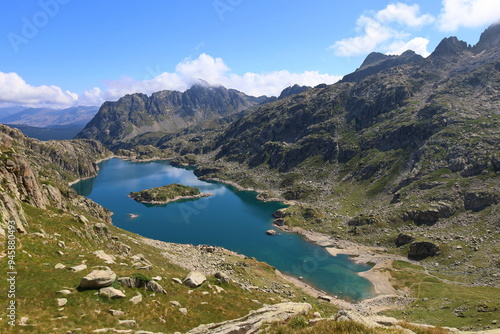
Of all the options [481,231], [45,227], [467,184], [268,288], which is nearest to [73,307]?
[45,227]

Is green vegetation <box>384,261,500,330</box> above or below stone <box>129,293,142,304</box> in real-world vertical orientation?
below

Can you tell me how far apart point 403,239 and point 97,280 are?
4854 inches

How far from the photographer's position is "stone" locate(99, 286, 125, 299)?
2472 centimetres

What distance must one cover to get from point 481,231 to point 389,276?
47.8 m

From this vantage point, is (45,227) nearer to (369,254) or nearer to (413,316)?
(413,316)

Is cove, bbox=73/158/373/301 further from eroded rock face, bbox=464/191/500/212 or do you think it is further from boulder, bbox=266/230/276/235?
eroded rock face, bbox=464/191/500/212

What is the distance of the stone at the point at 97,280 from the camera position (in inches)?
973

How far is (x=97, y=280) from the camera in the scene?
25.3 metres

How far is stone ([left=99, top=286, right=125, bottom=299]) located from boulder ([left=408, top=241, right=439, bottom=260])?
114405 mm

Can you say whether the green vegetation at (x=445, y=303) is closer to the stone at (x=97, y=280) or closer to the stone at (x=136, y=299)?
the stone at (x=136, y=299)

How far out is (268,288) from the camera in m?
66.7

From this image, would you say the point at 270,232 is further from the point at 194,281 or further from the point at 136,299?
the point at 136,299

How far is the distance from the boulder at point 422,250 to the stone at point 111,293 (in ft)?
375

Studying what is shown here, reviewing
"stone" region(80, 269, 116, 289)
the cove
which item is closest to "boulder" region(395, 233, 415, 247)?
the cove
